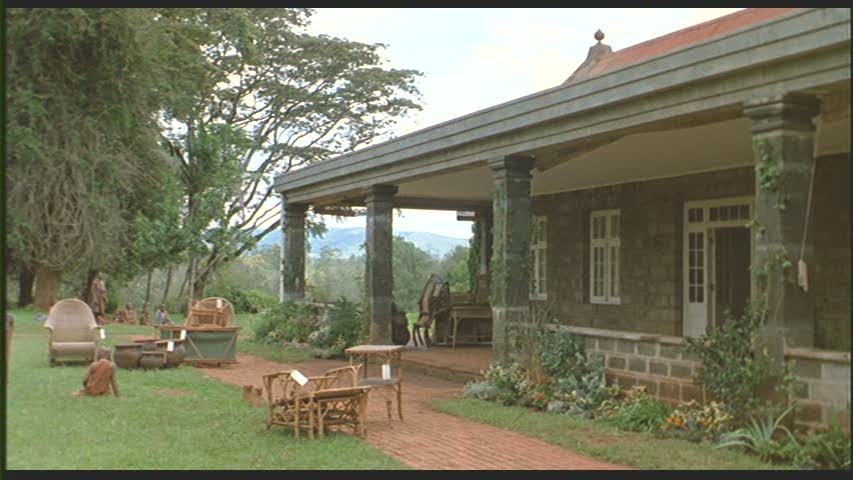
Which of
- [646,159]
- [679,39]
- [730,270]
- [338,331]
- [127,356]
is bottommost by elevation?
[127,356]

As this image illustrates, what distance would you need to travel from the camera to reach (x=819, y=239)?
9430mm

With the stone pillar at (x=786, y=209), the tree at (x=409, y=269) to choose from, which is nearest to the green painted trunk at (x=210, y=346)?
the stone pillar at (x=786, y=209)

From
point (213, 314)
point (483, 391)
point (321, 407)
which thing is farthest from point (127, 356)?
point (321, 407)

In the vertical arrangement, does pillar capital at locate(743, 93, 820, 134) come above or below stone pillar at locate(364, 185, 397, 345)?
above

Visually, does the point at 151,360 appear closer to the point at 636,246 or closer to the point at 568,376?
the point at 568,376

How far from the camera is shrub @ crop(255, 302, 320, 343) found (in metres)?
17.2

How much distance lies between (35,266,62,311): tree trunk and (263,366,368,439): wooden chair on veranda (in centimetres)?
1451

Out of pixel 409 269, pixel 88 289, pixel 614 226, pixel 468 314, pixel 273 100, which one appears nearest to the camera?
pixel 614 226

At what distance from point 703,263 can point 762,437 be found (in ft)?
21.0

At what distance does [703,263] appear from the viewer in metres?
12.8

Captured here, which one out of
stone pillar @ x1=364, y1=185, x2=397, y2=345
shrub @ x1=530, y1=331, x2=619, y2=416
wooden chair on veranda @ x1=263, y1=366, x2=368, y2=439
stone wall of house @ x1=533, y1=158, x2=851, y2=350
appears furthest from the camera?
stone pillar @ x1=364, y1=185, x2=397, y2=345

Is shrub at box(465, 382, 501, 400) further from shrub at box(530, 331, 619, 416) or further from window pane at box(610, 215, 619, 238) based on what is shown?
window pane at box(610, 215, 619, 238)

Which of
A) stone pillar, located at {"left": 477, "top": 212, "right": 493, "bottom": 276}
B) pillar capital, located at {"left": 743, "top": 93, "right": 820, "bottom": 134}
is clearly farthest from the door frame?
stone pillar, located at {"left": 477, "top": 212, "right": 493, "bottom": 276}

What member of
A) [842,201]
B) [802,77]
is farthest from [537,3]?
[842,201]
